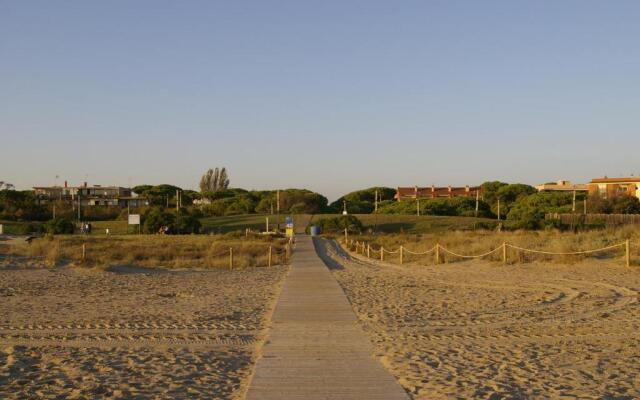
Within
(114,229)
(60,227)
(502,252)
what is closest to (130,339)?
(502,252)

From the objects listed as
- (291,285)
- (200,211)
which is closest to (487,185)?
(200,211)

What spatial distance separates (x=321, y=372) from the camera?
8.07 m

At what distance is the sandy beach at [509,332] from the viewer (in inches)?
306

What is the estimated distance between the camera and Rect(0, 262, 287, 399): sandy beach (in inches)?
309

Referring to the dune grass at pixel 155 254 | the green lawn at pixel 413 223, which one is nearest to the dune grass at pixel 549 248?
the dune grass at pixel 155 254

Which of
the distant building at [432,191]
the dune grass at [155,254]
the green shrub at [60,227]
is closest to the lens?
the dune grass at [155,254]

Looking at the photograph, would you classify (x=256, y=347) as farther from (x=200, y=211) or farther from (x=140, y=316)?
(x=200, y=211)

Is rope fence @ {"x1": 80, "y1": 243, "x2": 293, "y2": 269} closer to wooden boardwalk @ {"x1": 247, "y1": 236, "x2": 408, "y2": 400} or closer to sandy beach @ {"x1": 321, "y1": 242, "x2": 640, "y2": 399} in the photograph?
sandy beach @ {"x1": 321, "y1": 242, "x2": 640, "y2": 399}

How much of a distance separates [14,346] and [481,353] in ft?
22.1

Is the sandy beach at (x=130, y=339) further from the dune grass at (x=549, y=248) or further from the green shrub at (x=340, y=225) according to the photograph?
the green shrub at (x=340, y=225)

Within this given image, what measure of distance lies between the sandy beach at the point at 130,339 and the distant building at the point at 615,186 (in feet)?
275

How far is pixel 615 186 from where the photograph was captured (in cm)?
10000

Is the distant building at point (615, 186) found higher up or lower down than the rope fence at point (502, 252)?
higher up

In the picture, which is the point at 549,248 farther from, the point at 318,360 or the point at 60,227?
the point at 60,227
